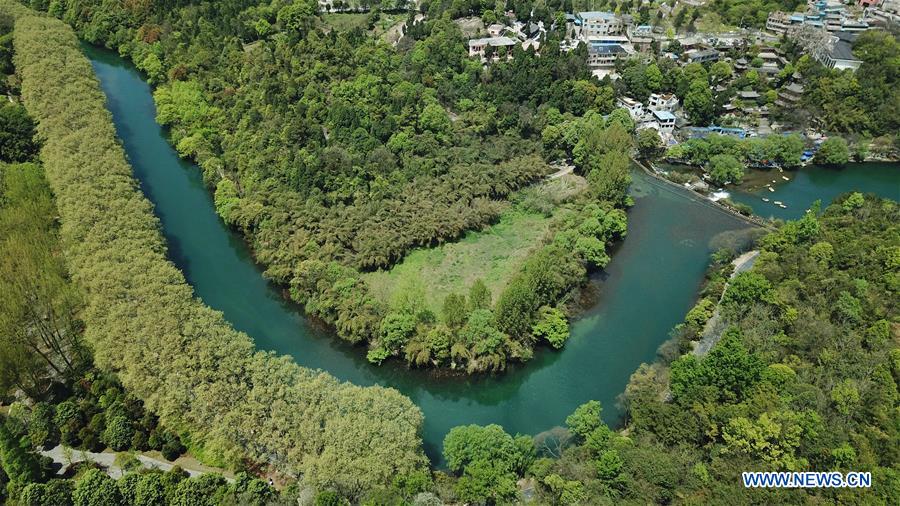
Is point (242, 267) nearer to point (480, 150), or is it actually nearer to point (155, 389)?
point (155, 389)

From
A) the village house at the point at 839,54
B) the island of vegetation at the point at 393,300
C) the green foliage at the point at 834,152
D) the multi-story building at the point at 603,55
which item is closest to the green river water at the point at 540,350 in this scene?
the island of vegetation at the point at 393,300

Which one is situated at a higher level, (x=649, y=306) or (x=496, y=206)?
(x=496, y=206)

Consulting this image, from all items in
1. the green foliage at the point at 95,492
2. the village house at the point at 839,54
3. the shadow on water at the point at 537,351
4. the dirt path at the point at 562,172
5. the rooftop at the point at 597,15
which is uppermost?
the rooftop at the point at 597,15

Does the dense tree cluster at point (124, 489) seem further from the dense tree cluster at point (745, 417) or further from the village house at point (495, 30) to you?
the village house at point (495, 30)

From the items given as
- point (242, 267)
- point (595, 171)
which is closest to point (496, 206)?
point (595, 171)

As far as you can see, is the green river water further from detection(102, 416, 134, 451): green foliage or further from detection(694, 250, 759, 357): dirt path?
detection(102, 416, 134, 451): green foliage

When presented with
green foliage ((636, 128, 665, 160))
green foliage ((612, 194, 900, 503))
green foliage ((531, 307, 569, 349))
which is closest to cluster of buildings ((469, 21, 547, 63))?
green foliage ((636, 128, 665, 160))
